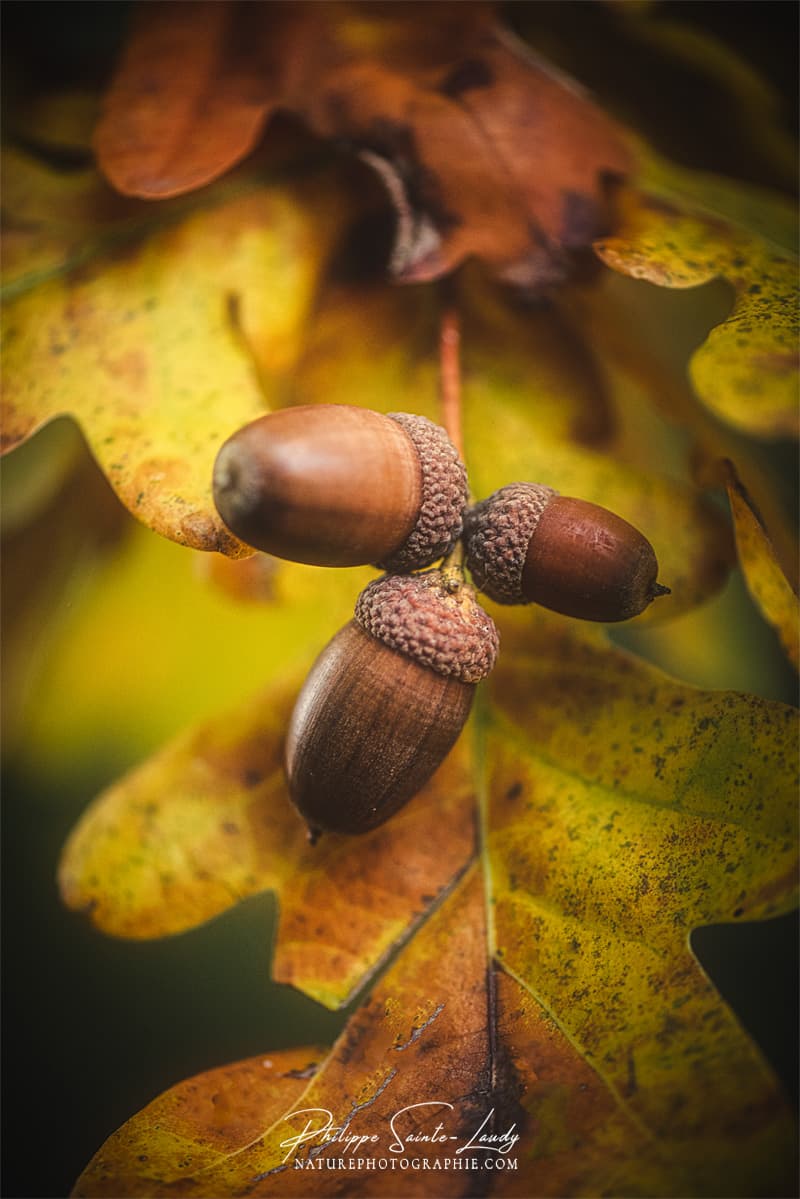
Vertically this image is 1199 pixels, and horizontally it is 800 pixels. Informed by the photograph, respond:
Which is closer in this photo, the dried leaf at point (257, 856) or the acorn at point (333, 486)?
the acorn at point (333, 486)

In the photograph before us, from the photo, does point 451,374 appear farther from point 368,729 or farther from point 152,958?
point 152,958

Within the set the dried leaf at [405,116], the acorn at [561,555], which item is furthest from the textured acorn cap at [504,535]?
the dried leaf at [405,116]

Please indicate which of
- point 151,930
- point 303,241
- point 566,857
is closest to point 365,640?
point 566,857

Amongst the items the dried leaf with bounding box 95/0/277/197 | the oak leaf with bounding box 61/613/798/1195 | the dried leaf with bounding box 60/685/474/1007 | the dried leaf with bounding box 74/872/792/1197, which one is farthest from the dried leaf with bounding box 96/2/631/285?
the dried leaf with bounding box 74/872/792/1197

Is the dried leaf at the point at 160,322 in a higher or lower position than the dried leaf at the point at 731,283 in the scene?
lower

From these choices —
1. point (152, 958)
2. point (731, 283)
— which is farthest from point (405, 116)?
point (152, 958)
